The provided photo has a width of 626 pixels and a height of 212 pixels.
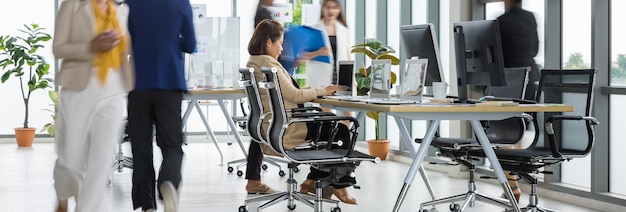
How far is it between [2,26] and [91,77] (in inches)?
360

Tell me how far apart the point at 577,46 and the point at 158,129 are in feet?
11.5

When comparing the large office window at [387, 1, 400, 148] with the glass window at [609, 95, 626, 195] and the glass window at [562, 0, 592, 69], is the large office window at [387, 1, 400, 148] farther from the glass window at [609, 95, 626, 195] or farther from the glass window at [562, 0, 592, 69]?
the glass window at [609, 95, 626, 195]

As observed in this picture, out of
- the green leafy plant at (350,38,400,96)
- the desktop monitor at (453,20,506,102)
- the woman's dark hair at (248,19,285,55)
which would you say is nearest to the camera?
the desktop monitor at (453,20,506,102)

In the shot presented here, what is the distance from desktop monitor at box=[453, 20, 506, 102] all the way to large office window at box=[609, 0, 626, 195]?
1.36 m

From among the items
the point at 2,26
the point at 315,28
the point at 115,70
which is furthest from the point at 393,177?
the point at 2,26

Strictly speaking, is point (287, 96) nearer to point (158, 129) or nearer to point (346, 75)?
point (158, 129)

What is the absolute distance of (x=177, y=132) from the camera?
5242 millimetres

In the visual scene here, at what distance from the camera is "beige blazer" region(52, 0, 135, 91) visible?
14.9 ft

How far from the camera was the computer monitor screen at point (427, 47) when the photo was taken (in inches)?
239

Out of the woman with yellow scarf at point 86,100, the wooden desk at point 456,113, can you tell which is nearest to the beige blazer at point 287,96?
the wooden desk at point 456,113

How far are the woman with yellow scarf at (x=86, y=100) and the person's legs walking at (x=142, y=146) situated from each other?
1.67 ft

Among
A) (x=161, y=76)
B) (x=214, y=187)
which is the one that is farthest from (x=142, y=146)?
(x=214, y=187)

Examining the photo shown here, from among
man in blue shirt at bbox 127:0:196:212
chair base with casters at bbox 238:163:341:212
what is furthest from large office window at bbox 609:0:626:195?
man in blue shirt at bbox 127:0:196:212

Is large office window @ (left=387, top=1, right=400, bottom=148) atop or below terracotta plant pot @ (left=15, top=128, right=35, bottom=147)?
atop
